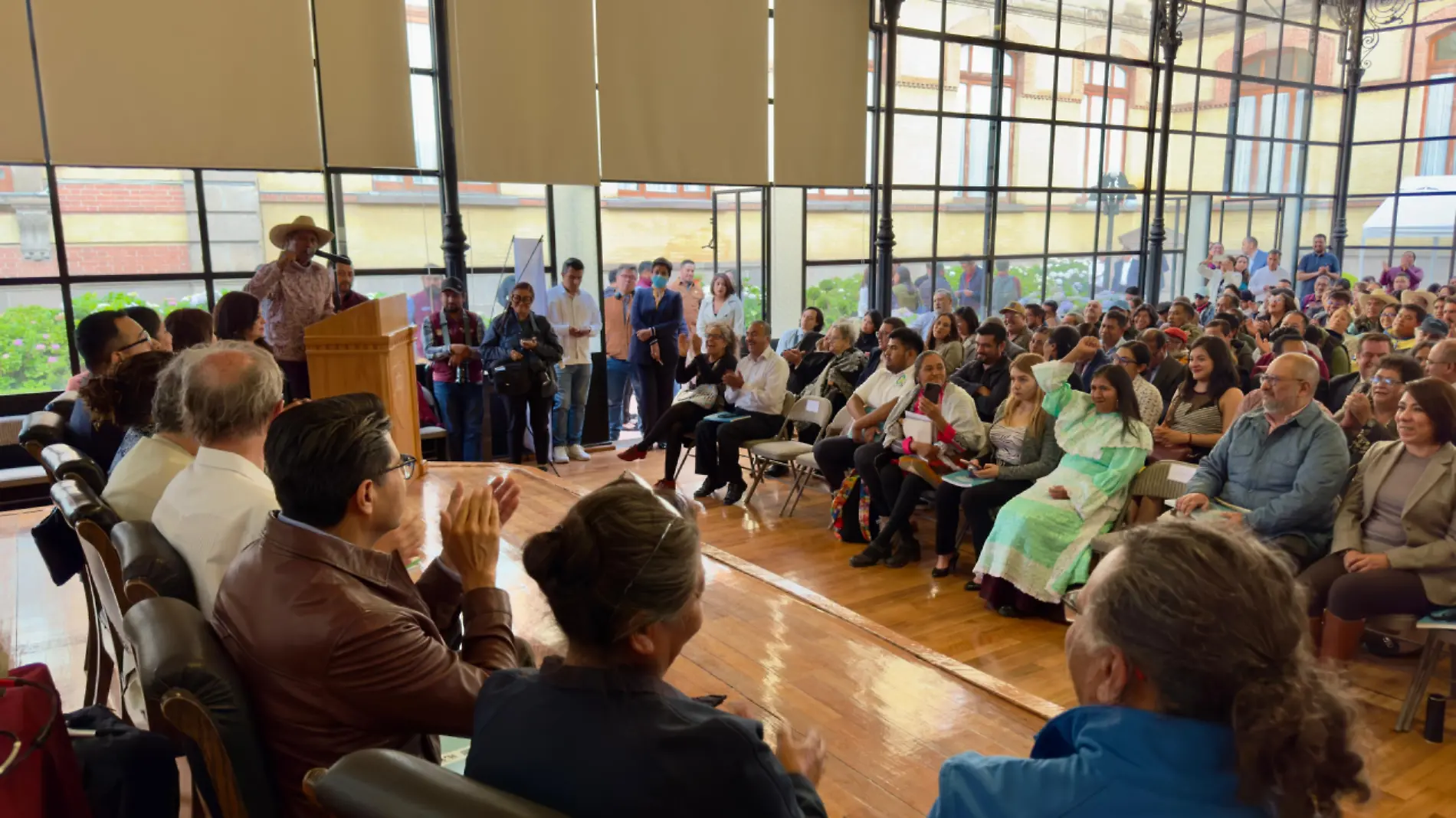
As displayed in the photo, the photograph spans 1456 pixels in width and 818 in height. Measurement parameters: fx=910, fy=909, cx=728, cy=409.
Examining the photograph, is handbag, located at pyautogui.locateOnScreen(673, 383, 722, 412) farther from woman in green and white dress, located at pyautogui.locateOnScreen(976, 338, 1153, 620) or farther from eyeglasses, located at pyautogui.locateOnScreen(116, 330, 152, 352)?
eyeglasses, located at pyautogui.locateOnScreen(116, 330, 152, 352)

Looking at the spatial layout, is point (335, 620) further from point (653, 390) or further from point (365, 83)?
point (653, 390)

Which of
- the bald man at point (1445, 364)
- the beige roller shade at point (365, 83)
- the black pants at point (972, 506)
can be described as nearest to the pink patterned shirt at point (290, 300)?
the beige roller shade at point (365, 83)

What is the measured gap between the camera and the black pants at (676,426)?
6.36 meters

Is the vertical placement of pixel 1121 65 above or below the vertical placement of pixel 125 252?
above

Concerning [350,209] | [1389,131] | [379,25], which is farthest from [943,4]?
[1389,131]

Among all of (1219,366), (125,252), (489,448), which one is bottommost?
(489,448)

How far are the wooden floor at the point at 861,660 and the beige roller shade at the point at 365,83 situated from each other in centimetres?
312

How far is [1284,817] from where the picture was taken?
0.91m

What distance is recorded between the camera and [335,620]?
1340 mm

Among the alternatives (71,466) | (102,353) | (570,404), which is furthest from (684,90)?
(71,466)

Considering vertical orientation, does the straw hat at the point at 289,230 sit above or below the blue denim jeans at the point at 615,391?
above

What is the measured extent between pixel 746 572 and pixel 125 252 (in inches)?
199

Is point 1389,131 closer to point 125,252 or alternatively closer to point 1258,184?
point 1258,184

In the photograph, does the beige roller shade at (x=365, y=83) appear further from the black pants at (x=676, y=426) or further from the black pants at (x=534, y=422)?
the black pants at (x=676, y=426)
